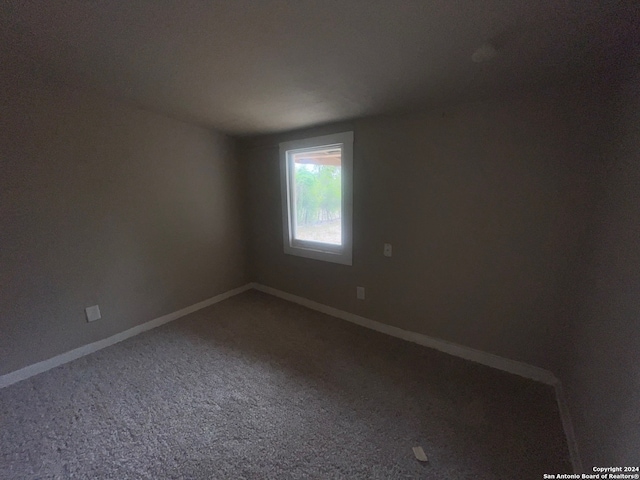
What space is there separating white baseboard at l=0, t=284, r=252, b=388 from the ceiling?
7.05 ft

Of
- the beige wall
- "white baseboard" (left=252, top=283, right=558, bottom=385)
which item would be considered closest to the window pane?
the beige wall

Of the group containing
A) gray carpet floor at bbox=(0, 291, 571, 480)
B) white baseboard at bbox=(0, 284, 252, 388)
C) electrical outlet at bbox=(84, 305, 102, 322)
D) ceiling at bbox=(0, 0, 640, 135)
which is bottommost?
gray carpet floor at bbox=(0, 291, 571, 480)

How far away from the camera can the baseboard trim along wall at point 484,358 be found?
54.6 inches

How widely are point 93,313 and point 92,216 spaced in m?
0.86

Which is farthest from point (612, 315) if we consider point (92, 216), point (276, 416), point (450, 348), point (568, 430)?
point (92, 216)

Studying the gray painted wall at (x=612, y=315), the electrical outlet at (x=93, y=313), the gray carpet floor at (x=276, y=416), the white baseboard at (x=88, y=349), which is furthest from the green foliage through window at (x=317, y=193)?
the electrical outlet at (x=93, y=313)

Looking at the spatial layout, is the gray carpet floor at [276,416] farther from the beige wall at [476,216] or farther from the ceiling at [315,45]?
the ceiling at [315,45]

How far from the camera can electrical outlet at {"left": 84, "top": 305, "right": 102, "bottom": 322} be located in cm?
216

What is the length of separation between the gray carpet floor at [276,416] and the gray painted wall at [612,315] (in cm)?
35

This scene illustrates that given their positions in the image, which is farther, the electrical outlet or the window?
the window

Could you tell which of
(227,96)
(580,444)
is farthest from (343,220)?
(580,444)

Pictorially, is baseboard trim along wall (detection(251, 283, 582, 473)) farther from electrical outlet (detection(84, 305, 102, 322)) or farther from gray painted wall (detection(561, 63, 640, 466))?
electrical outlet (detection(84, 305, 102, 322))

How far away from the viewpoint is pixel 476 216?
193cm

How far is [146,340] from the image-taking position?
238 cm
